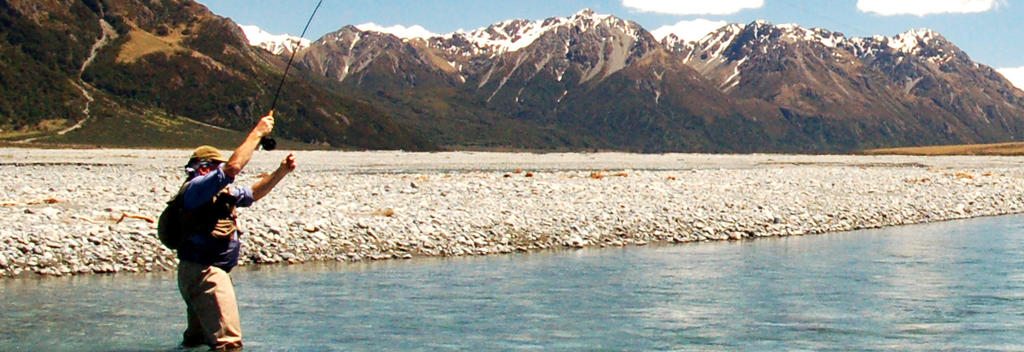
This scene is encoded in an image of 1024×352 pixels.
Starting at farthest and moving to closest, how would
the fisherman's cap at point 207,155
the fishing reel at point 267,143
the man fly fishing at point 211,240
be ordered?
the fisherman's cap at point 207,155, the man fly fishing at point 211,240, the fishing reel at point 267,143

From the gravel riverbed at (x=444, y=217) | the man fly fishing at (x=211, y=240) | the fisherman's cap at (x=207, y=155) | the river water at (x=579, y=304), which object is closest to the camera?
the man fly fishing at (x=211, y=240)

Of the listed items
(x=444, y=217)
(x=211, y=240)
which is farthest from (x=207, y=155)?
(x=444, y=217)

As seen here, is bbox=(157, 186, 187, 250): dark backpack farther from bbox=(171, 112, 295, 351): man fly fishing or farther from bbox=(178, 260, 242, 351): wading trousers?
bbox=(178, 260, 242, 351): wading trousers

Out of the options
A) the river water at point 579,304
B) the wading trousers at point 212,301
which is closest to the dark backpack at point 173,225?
the wading trousers at point 212,301

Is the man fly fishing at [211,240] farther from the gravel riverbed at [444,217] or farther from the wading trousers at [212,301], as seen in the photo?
the gravel riverbed at [444,217]

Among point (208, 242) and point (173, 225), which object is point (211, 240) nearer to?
point (208, 242)

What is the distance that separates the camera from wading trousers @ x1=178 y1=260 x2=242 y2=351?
13.2m

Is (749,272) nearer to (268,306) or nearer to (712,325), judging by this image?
(712,325)

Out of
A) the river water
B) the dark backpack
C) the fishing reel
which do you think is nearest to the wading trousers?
the dark backpack

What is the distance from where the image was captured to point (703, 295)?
2008cm

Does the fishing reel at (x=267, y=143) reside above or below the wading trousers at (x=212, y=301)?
above

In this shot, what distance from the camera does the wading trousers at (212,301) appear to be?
13.2 meters

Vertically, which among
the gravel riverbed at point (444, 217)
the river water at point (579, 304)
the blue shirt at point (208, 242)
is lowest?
the river water at point (579, 304)

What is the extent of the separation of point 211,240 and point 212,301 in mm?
764
